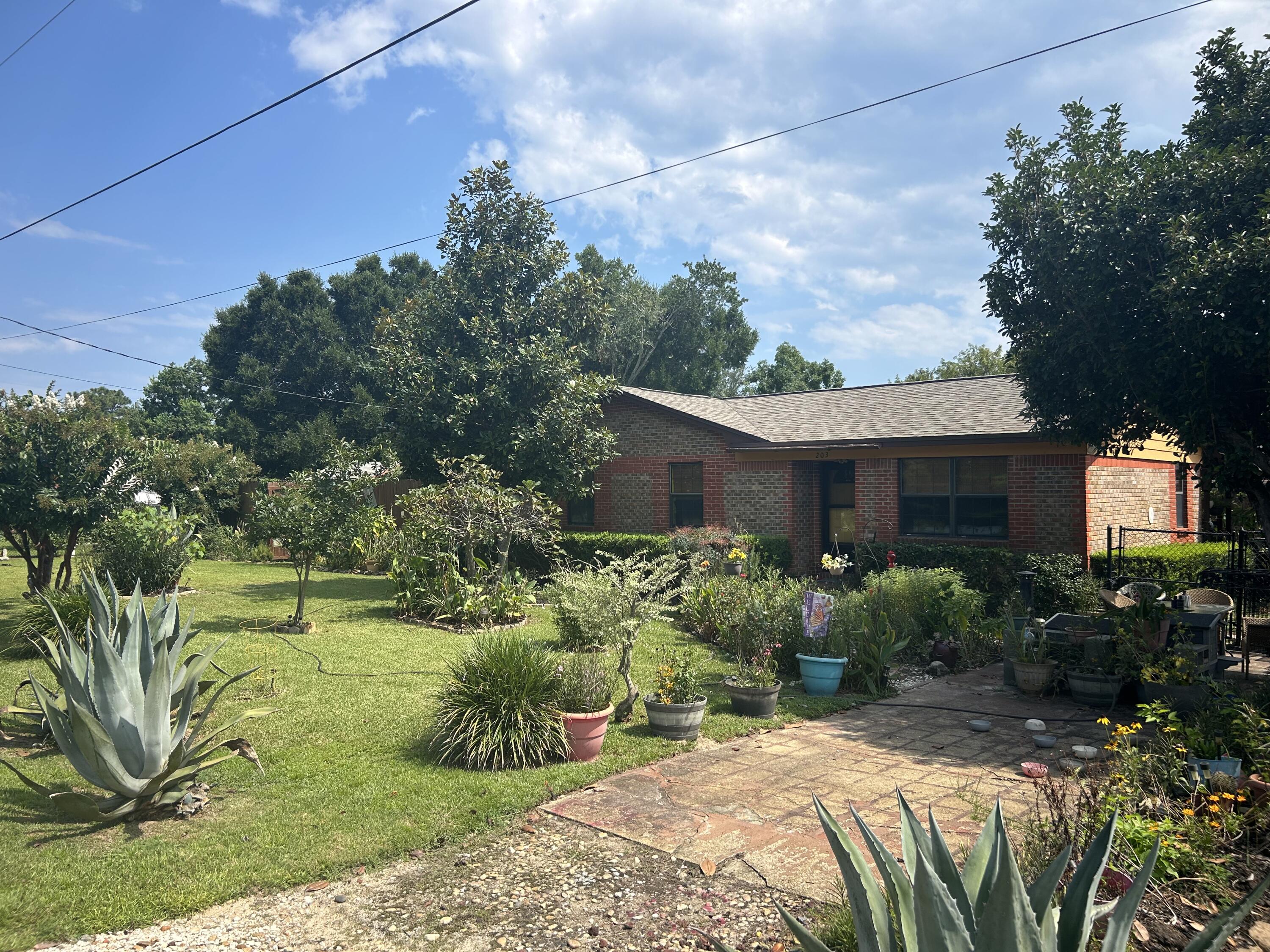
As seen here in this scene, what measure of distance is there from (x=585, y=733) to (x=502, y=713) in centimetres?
69

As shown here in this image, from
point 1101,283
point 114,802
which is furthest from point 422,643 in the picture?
point 1101,283

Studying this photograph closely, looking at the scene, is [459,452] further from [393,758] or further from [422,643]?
[393,758]

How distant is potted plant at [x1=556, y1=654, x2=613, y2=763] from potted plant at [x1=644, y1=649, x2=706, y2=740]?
1.46 feet

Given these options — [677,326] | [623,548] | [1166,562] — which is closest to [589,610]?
[623,548]

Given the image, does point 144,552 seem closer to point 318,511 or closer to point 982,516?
point 318,511

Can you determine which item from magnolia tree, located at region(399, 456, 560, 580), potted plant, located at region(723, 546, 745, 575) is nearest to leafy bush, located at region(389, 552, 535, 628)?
magnolia tree, located at region(399, 456, 560, 580)

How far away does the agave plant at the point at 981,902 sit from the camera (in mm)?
2105

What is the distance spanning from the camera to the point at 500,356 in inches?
709

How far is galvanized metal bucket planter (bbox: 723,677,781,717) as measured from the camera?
8.18 m

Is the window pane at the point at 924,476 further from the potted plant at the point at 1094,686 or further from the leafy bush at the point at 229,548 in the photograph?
the leafy bush at the point at 229,548

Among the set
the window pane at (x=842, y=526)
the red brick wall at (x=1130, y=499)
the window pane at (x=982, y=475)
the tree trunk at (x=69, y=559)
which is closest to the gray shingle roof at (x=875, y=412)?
the window pane at (x=982, y=475)

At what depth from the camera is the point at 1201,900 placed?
368 centimetres

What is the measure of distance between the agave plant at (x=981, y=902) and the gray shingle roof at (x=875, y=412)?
12.6 metres

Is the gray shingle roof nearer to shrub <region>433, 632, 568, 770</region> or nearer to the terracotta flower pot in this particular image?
the terracotta flower pot
